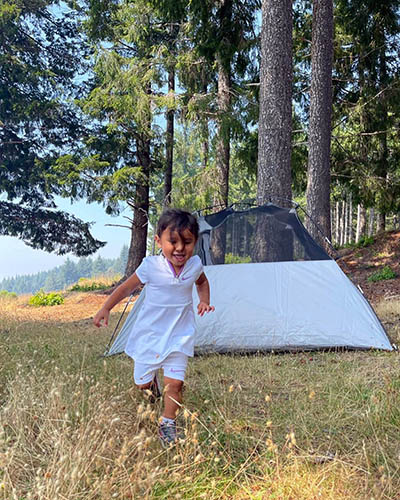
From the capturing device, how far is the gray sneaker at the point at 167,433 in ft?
8.13

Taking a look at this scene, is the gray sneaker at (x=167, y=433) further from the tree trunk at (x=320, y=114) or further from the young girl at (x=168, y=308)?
the tree trunk at (x=320, y=114)

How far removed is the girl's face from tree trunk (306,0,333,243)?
19.9 ft

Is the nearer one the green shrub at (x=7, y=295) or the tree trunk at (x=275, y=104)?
the tree trunk at (x=275, y=104)

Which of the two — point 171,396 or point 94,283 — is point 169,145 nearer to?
point 94,283

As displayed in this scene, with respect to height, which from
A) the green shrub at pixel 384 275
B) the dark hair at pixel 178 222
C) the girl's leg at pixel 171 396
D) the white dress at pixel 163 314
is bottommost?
the girl's leg at pixel 171 396

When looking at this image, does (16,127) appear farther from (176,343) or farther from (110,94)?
(176,343)

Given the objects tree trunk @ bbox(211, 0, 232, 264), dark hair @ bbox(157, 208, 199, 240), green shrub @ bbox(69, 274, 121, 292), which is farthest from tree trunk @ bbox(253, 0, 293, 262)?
green shrub @ bbox(69, 274, 121, 292)

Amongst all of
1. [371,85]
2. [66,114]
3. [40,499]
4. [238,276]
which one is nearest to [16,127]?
[66,114]

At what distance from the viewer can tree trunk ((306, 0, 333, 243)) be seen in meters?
8.57

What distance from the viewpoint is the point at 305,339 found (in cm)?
497

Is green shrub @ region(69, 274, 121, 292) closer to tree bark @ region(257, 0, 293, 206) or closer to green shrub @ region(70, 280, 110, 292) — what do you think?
green shrub @ region(70, 280, 110, 292)

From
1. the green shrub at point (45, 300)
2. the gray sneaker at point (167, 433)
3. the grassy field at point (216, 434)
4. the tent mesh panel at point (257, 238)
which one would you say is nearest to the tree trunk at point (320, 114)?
the tent mesh panel at point (257, 238)

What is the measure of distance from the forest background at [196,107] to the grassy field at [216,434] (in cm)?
349

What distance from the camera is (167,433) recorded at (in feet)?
8.32
